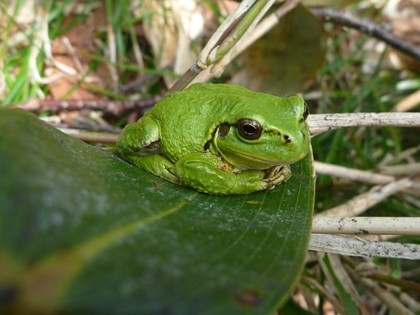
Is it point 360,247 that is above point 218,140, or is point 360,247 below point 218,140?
below

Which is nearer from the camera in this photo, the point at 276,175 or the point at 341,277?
the point at 276,175

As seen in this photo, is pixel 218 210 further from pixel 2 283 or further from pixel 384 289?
pixel 384 289

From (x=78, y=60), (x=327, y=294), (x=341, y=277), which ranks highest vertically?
Answer: (x=78, y=60)

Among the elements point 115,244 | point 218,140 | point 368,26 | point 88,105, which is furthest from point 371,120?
point 88,105

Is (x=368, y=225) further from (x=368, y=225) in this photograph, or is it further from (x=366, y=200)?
(x=366, y=200)

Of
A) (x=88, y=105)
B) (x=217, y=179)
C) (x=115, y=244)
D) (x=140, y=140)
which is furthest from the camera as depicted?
(x=88, y=105)

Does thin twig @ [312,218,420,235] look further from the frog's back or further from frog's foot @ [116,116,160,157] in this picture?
frog's foot @ [116,116,160,157]

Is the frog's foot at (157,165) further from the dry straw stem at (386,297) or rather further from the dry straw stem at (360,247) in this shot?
the dry straw stem at (386,297)
